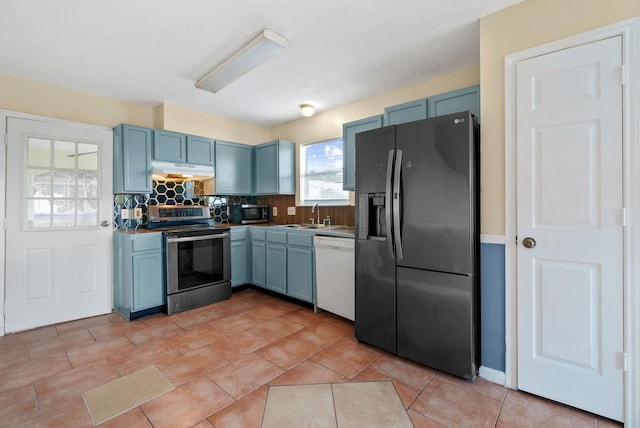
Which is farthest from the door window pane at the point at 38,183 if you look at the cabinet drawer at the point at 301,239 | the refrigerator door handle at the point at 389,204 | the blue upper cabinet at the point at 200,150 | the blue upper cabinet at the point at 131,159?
the refrigerator door handle at the point at 389,204

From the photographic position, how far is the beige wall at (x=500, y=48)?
1818 mm

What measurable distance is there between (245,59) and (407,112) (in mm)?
1509

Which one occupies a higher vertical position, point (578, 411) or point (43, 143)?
point (43, 143)

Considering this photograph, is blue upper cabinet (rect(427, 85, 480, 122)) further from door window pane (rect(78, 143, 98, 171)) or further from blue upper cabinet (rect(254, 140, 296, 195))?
door window pane (rect(78, 143, 98, 171))

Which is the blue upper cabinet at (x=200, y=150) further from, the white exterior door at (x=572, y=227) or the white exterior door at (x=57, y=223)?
the white exterior door at (x=572, y=227)

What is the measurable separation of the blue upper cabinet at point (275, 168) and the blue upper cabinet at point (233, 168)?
0.14 metres

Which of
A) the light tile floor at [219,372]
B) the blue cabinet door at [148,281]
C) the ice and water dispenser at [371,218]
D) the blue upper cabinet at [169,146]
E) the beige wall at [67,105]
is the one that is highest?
the beige wall at [67,105]

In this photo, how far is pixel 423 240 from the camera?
2.20 m

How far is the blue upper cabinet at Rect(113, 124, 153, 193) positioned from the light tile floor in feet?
4.89

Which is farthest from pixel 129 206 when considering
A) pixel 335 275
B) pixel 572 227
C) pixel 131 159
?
pixel 572 227

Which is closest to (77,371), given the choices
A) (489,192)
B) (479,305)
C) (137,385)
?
(137,385)

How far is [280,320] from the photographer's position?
10.5 ft

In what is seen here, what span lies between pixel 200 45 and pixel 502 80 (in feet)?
7.53

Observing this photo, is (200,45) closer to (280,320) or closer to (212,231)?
(212,231)
